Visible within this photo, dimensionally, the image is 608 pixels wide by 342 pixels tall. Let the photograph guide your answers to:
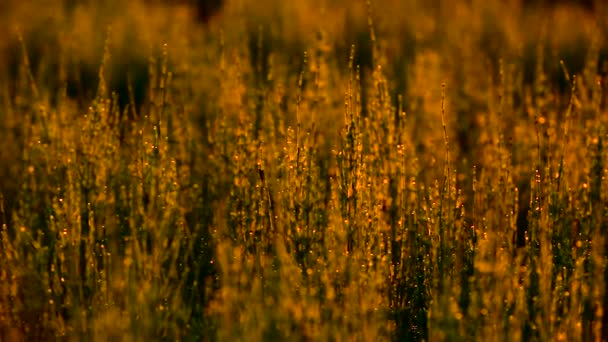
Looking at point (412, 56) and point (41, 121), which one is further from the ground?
point (412, 56)

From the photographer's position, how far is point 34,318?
228cm

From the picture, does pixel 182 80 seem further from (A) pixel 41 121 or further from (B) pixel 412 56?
(B) pixel 412 56

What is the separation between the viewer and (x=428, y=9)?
5930mm

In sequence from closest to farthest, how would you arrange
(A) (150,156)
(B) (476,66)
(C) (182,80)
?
(A) (150,156) < (C) (182,80) < (B) (476,66)

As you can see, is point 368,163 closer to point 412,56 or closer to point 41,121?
point 41,121

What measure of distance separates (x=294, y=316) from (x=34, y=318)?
0.95 meters

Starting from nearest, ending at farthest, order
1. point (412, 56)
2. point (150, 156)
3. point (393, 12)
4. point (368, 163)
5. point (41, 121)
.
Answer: point (150, 156), point (368, 163), point (41, 121), point (412, 56), point (393, 12)

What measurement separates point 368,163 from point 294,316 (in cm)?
70

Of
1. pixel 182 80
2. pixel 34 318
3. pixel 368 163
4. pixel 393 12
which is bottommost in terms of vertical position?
pixel 34 318

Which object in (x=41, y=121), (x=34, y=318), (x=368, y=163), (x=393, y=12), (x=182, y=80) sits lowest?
(x=34, y=318)

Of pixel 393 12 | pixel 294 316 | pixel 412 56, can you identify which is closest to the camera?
pixel 294 316

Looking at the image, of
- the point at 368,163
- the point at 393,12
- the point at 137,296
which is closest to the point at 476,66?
the point at 393,12

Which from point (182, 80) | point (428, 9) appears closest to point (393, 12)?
point (428, 9)

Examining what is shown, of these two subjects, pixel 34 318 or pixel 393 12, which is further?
pixel 393 12
